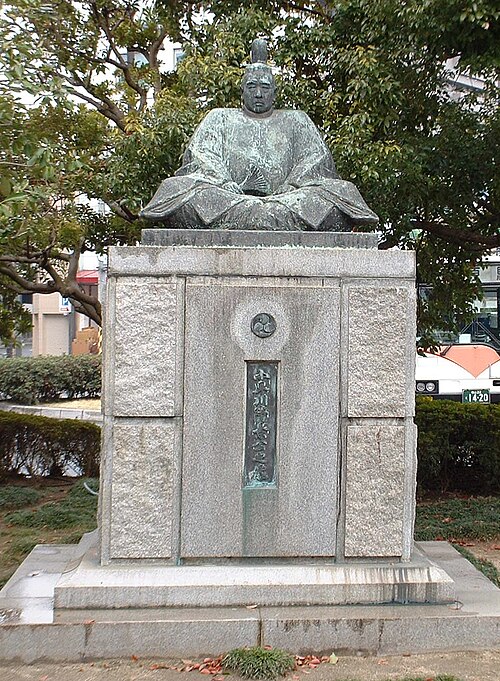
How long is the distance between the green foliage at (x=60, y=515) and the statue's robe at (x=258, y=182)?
164 inches

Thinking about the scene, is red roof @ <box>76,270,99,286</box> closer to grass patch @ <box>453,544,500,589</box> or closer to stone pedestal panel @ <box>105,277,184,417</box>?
grass patch @ <box>453,544,500,589</box>

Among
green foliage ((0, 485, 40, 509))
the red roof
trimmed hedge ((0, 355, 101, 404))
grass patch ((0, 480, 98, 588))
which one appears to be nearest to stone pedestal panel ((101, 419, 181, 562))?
grass patch ((0, 480, 98, 588))

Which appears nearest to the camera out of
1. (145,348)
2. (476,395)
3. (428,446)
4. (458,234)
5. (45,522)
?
(145,348)

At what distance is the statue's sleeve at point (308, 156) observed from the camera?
4.82 m

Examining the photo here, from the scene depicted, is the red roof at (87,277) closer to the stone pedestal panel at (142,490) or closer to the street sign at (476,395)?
the street sign at (476,395)

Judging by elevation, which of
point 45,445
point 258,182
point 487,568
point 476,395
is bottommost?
point 487,568

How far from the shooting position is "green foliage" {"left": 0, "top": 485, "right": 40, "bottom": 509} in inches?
338

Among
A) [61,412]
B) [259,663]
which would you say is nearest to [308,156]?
[259,663]

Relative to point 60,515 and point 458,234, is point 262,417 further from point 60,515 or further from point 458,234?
point 458,234

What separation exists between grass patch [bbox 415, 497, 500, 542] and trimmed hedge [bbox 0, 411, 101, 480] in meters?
4.11

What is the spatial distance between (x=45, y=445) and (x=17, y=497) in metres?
1.26

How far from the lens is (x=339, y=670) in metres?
4.00

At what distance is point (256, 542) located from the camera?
4.42 m

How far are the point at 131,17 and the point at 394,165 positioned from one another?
18.4ft
